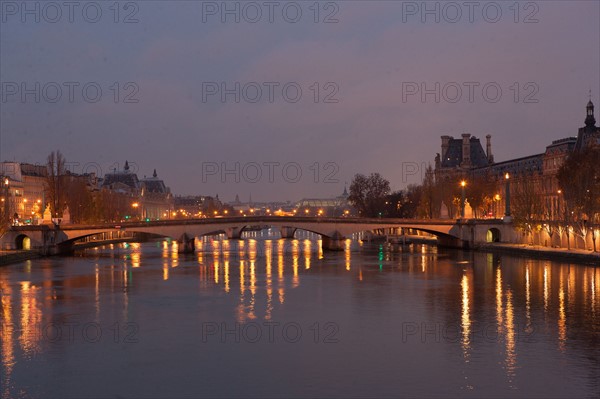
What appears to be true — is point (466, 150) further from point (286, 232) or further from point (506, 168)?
point (286, 232)

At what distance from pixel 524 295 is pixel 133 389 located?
29.8m

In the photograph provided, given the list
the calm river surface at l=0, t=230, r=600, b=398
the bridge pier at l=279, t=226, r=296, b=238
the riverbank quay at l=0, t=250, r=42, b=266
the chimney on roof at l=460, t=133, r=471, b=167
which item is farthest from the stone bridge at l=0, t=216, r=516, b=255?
the bridge pier at l=279, t=226, r=296, b=238

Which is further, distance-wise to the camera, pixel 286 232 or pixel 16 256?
pixel 286 232

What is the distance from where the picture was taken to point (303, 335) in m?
35.5

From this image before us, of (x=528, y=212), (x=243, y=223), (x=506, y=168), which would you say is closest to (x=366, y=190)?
(x=506, y=168)

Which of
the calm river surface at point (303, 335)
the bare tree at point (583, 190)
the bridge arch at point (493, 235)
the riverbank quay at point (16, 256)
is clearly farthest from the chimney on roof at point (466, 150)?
the calm river surface at point (303, 335)

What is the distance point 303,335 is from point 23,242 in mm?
72110

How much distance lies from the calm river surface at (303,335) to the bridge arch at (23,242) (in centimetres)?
3422

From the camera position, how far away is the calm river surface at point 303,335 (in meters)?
26.5

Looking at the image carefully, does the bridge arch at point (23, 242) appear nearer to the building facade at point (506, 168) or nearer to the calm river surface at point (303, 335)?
the calm river surface at point (303, 335)

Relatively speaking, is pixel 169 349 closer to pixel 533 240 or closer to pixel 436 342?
pixel 436 342

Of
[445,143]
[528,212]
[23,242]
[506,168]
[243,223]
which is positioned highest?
[445,143]

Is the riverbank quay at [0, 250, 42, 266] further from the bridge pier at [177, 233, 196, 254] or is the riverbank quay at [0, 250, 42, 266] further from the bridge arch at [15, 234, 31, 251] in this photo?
the bridge pier at [177, 233, 196, 254]

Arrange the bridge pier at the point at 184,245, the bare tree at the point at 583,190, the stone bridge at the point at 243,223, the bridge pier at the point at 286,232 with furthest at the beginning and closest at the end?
the bridge pier at the point at 286,232 → the bridge pier at the point at 184,245 → the stone bridge at the point at 243,223 → the bare tree at the point at 583,190
